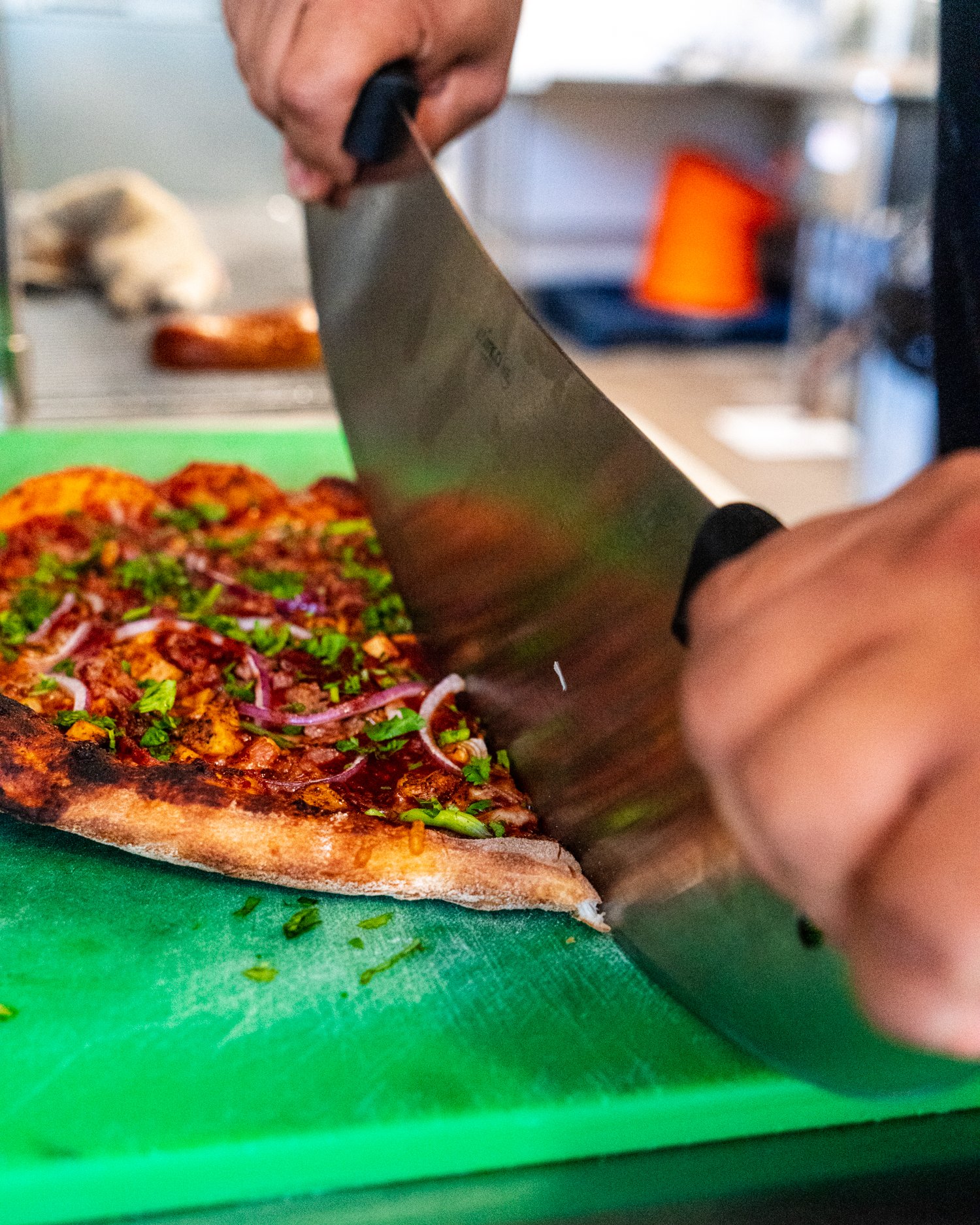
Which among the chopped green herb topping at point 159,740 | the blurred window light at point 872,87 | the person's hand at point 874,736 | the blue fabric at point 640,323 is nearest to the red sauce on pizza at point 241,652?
the chopped green herb topping at point 159,740

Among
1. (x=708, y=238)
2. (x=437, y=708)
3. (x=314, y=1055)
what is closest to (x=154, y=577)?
(x=437, y=708)

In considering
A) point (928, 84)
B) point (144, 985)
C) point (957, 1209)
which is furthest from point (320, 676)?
point (928, 84)

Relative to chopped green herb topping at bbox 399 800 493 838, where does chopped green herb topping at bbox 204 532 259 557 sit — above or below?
above

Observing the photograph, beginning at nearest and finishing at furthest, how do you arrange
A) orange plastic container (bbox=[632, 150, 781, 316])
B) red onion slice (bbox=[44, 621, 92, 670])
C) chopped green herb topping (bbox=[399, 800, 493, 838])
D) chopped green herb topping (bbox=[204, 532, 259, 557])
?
1. chopped green herb topping (bbox=[399, 800, 493, 838])
2. red onion slice (bbox=[44, 621, 92, 670])
3. chopped green herb topping (bbox=[204, 532, 259, 557])
4. orange plastic container (bbox=[632, 150, 781, 316])

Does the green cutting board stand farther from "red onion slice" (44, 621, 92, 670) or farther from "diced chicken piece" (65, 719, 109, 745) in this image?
"red onion slice" (44, 621, 92, 670)

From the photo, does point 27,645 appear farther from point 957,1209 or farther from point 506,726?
point 957,1209

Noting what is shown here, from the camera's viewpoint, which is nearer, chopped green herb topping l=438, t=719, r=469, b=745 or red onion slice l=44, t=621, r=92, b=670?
chopped green herb topping l=438, t=719, r=469, b=745

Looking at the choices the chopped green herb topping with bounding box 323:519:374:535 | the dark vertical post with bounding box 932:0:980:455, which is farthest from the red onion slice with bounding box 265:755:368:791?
the dark vertical post with bounding box 932:0:980:455

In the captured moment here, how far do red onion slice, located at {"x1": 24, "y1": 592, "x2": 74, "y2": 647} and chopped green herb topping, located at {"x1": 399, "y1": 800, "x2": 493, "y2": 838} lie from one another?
0.60 metres

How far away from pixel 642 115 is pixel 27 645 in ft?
23.8

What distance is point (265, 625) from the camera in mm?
1610

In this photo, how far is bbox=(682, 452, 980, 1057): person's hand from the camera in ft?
1.97

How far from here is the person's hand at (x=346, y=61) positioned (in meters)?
1.58

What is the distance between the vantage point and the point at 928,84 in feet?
19.7
